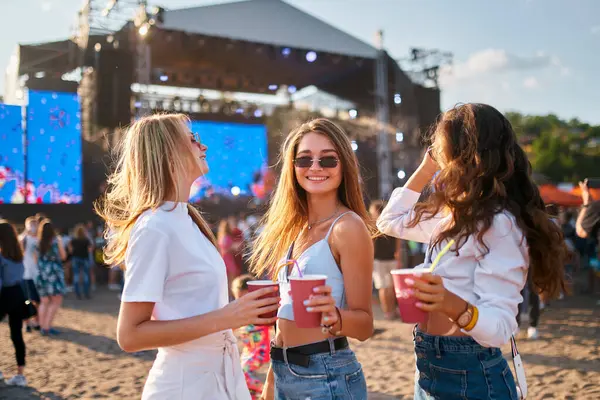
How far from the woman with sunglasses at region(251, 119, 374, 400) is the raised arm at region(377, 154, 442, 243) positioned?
109 millimetres

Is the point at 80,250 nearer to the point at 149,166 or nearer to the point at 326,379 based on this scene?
the point at 149,166

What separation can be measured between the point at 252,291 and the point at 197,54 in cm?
1554

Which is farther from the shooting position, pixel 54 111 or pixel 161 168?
pixel 54 111

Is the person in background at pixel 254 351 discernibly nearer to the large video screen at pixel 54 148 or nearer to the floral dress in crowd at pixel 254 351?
the floral dress in crowd at pixel 254 351

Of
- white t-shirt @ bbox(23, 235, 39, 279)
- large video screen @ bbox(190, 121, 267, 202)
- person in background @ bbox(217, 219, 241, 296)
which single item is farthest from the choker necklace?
large video screen @ bbox(190, 121, 267, 202)

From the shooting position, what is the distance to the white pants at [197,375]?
5.05 ft

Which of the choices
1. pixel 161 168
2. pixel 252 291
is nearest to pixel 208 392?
pixel 252 291

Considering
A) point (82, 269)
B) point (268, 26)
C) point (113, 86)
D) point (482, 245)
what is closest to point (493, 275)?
point (482, 245)

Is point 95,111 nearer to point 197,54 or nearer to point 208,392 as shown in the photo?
point 197,54

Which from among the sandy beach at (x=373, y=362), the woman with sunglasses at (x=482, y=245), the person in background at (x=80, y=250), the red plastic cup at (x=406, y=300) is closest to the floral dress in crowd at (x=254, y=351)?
the sandy beach at (x=373, y=362)

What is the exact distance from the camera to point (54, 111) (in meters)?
13.1

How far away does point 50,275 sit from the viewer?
726 cm

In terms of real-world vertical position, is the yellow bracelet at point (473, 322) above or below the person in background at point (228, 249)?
above

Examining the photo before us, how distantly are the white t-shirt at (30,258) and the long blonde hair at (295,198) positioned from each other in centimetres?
610
